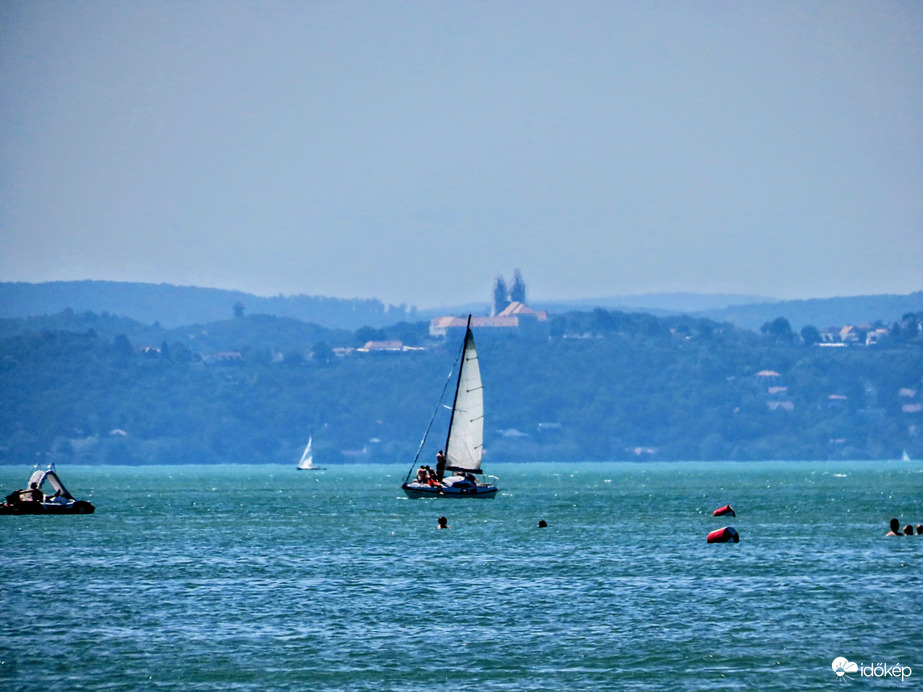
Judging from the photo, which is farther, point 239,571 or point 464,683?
point 239,571

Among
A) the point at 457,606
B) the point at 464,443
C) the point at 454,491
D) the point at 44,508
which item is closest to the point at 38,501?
the point at 44,508

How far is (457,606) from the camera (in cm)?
5959

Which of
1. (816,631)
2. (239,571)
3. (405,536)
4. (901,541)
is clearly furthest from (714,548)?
(816,631)

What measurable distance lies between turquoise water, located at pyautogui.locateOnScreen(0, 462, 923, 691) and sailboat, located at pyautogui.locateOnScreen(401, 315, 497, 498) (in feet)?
54.7

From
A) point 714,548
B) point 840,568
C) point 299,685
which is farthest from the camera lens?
point 714,548

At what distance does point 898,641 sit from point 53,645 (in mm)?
25924

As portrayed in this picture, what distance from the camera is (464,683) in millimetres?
45062

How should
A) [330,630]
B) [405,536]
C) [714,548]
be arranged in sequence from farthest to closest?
[405,536]
[714,548]
[330,630]

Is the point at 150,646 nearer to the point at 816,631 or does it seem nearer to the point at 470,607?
the point at 470,607

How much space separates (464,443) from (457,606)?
64628 millimetres

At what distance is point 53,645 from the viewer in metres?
51.3

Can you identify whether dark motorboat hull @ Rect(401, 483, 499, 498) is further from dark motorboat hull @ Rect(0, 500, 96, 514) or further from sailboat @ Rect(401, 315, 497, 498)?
dark motorboat hull @ Rect(0, 500, 96, 514)

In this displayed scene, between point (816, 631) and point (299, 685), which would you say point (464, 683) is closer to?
point (299, 685)

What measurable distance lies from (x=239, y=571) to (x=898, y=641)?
3316cm
